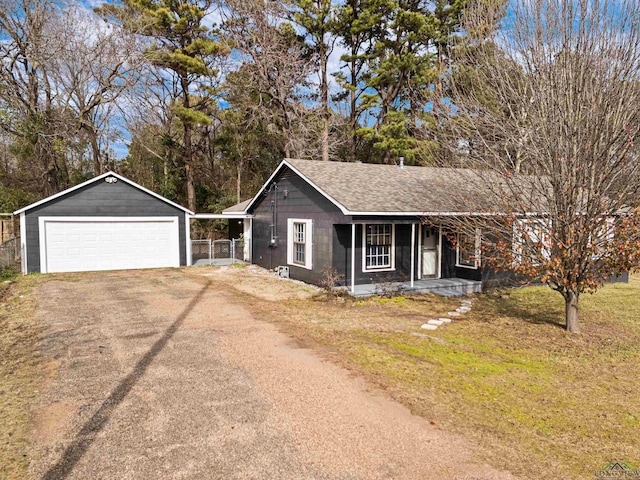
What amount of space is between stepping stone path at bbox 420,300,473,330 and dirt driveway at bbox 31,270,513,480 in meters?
3.00

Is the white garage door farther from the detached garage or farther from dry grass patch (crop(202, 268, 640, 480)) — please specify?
dry grass patch (crop(202, 268, 640, 480))

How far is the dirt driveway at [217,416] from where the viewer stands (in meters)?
3.60

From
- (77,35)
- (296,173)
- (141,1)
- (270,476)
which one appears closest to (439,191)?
(296,173)

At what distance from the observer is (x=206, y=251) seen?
70.5ft

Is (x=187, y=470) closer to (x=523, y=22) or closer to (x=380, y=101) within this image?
(x=523, y=22)

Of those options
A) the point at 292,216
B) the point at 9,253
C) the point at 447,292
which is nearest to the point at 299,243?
the point at 292,216

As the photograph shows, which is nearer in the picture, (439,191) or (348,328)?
(348,328)

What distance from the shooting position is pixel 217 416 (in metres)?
4.50

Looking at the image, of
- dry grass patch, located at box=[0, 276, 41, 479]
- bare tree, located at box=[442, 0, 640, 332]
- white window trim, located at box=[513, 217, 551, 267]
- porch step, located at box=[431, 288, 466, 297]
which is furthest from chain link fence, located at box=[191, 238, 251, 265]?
bare tree, located at box=[442, 0, 640, 332]

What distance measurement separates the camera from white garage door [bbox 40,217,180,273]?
1564 cm

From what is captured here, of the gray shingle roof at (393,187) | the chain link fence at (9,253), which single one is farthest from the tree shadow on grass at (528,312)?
the chain link fence at (9,253)

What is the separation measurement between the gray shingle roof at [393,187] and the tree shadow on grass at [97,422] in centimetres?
653

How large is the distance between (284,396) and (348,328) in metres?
3.35

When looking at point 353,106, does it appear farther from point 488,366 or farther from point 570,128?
point 488,366
